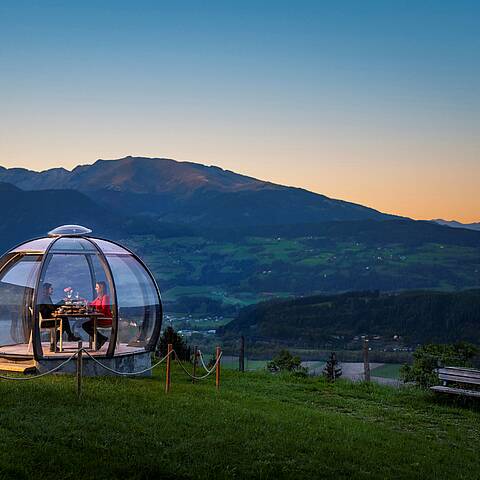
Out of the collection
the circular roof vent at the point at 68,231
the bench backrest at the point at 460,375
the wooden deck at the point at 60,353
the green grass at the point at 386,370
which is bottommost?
the green grass at the point at 386,370

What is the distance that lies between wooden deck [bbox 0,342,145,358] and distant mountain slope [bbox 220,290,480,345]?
297 feet

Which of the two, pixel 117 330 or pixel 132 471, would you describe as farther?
pixel 117 330

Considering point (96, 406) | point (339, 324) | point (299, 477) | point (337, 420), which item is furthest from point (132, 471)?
point (339, 324)

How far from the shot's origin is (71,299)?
17750 millimetres

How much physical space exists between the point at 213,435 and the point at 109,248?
820 centimetres

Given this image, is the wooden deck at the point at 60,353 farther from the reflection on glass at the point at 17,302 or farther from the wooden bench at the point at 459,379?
the wooden bench at the point at 459,379

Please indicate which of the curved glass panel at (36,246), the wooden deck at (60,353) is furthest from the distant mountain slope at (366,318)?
the curved glass panel at (36,246)

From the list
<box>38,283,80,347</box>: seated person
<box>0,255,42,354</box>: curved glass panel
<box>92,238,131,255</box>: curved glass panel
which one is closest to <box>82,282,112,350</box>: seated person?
<box>38,283,80,347</box>: seated person

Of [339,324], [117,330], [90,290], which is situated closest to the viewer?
[117,330]

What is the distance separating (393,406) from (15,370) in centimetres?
919

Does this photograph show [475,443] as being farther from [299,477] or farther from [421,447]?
[299,477]

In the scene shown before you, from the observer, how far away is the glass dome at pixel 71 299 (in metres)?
17.1

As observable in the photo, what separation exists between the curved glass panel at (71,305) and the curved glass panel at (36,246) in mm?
A: 314

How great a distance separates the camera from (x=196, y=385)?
55.8 feet
